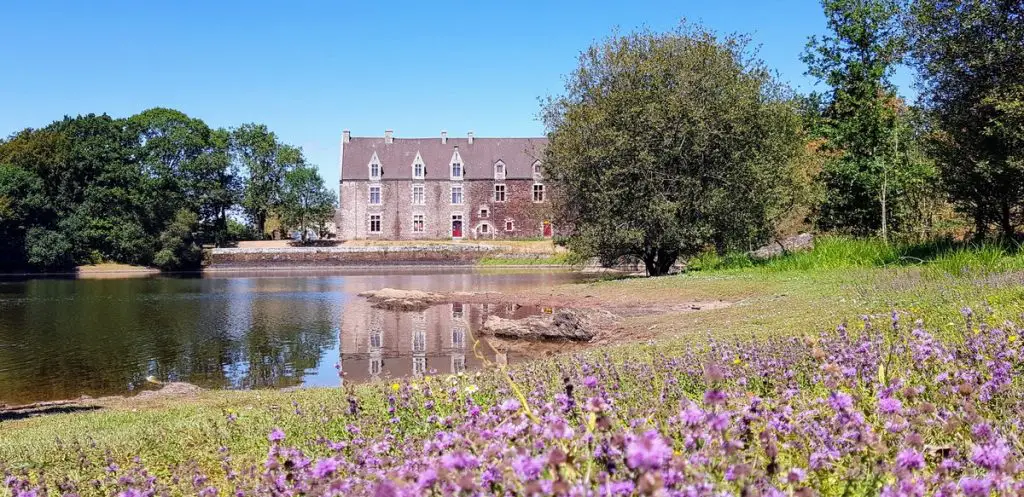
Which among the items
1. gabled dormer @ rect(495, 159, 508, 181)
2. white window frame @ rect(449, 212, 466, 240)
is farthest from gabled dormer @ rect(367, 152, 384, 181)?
gabled dormer @ rect(495, 159, 508, 181)

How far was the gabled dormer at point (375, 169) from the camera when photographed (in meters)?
85.5

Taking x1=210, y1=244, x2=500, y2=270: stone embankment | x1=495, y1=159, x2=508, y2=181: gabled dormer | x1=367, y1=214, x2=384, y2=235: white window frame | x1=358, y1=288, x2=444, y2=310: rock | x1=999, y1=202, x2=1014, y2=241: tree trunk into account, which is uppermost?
x1=495, y1=159, x2=508, y2=181: gabled dormer

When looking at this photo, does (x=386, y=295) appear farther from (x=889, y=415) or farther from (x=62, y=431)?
(x=889, y=415)

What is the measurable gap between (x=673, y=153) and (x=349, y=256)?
168 ft

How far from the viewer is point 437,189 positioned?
285 feet

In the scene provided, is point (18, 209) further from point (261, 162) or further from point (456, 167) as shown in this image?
point (456, 167)

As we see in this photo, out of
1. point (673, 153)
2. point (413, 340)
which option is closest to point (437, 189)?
point (673, 153)

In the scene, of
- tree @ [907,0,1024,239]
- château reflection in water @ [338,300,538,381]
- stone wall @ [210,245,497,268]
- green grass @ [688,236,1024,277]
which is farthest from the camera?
stone wall @ [210,245,497,268]

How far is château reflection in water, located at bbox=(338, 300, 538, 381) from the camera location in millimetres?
16156

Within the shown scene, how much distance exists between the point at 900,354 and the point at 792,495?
3.80m

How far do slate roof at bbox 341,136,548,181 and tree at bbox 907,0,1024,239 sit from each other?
65.2m

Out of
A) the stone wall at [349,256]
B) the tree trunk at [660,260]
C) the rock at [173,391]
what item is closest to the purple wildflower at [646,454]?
the rock at [173,391]

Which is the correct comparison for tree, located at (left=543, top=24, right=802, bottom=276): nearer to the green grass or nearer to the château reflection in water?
the green grass

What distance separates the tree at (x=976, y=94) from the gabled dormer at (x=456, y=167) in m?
67.0
